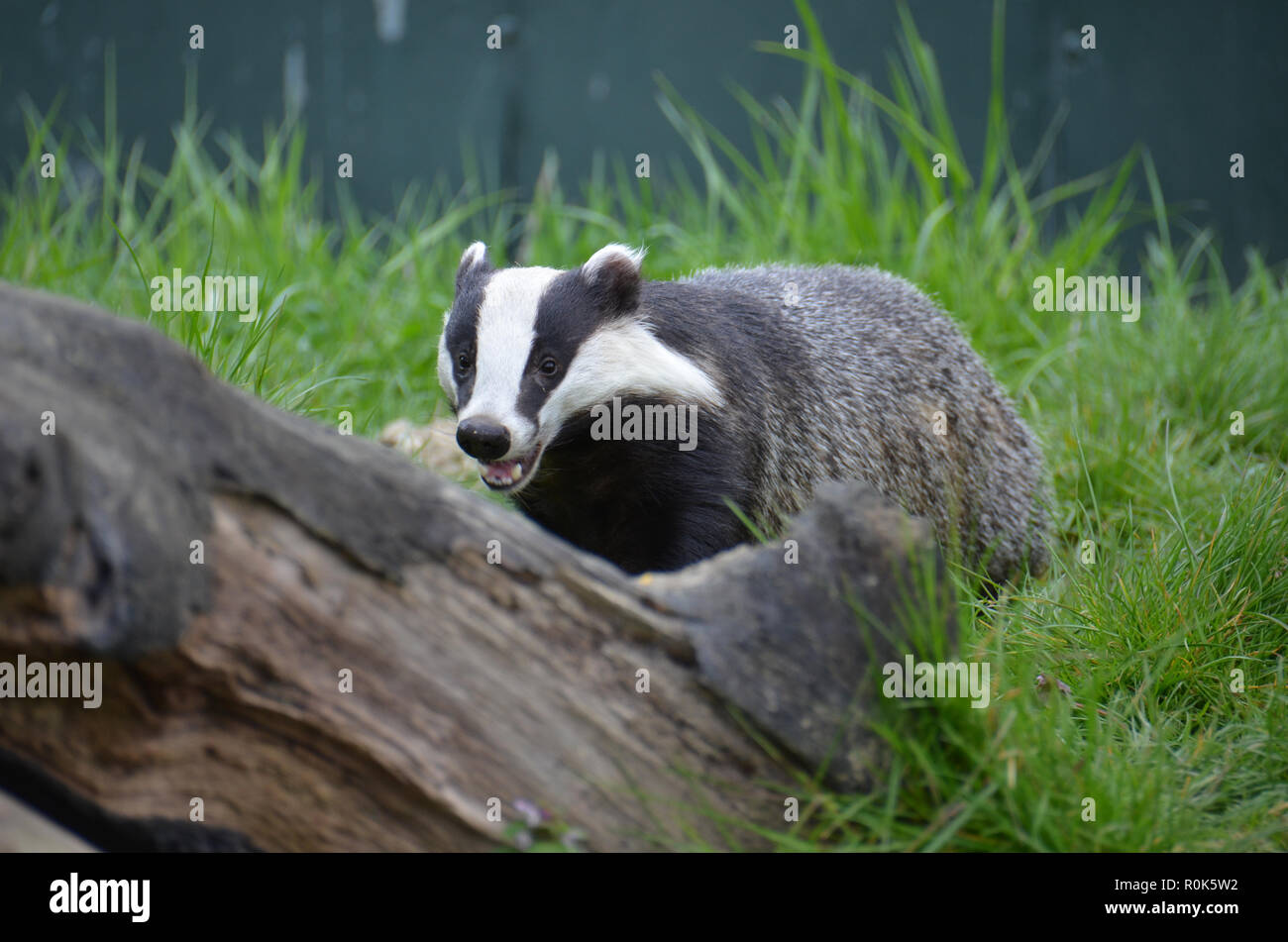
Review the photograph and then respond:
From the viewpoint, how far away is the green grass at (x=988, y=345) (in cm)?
209

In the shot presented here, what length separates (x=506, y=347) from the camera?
3.27 m

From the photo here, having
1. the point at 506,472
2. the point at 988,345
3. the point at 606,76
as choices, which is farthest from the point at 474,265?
the point at 606,76

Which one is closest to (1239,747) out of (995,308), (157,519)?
(157,519)

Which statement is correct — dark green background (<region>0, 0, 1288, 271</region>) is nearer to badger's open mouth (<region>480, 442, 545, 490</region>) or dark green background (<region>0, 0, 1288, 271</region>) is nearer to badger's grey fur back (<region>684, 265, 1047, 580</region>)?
badger's grey fur back (<region>684, 265, 1047, 580</region>)

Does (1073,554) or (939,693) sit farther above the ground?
(1073,554)

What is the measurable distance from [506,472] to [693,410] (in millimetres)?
569

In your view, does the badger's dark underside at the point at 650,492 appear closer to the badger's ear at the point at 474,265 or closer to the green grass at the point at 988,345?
the badger's ear at the point at 474,265

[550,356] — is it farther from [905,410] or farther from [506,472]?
[905,410]

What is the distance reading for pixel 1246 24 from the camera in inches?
253

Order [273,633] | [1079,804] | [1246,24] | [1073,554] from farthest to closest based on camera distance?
[1246,24] → [1073,554] → [1079,804] → [273,633]

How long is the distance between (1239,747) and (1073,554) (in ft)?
4.33

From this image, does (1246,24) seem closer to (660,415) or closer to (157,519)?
(660,415)

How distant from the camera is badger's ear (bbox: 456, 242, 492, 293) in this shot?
12.0 feet

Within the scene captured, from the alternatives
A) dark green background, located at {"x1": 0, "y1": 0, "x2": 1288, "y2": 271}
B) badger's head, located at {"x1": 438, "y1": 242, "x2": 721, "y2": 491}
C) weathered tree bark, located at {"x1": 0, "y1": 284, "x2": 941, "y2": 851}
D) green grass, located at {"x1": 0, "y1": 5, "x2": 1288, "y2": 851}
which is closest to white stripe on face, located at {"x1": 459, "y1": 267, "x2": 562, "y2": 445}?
badger's head, located at {"x1": 438, "y1": 242, "x2": 721, "y2": 491}
